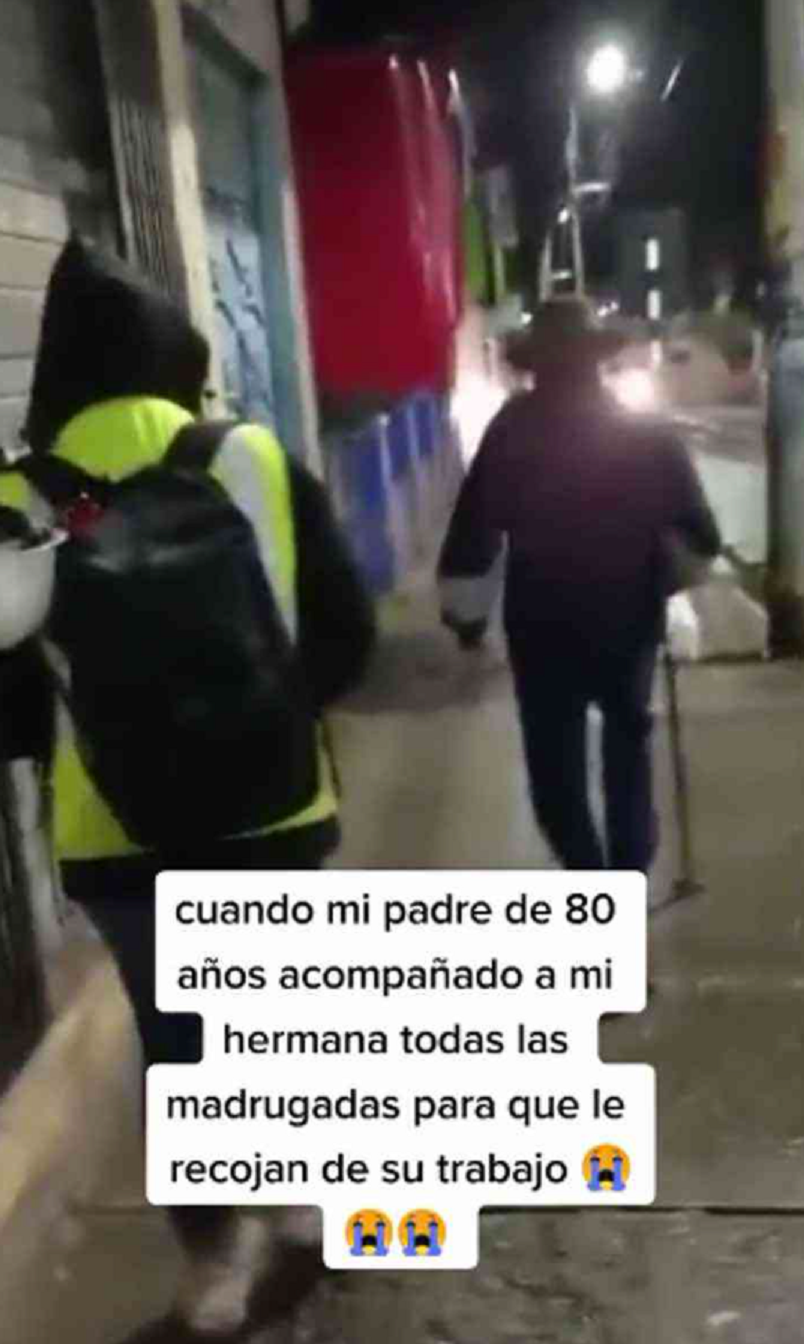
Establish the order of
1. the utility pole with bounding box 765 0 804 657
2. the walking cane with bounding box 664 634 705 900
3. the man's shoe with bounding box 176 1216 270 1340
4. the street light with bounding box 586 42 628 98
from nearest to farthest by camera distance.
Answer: the man's shoe with bounding box 176 1216 270 1340 → the walking cane with bounding box 664 634 705 900 → the utility pole with bounding box 765 0 804 657 → the street light with bounding box 586 42 628 98

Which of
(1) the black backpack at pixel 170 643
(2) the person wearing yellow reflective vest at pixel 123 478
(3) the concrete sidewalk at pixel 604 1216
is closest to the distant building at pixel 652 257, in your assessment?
(3) the concrete sidewalk at pixel 604 1216

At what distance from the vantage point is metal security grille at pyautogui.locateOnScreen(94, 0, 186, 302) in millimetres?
5500

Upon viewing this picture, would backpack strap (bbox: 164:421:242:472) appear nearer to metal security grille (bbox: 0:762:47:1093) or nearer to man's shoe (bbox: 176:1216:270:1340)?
metal security grille (bbox: 0:762:47:1093)

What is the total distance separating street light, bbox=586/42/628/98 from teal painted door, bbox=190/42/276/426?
27.5 ft

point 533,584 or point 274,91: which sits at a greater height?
point 274,91

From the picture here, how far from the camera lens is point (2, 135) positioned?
4.51 m

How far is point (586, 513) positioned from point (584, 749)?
655 mm

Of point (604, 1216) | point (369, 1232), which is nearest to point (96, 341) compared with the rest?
point (369, 1232)

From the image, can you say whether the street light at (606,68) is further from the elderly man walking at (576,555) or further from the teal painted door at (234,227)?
the elderly man walking at (576,555)

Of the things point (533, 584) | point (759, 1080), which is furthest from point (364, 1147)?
point (533, 584)

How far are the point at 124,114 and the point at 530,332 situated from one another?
199 cm

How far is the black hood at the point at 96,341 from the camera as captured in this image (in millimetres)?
2729

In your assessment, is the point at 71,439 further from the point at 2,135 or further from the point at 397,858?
the point at 397,858

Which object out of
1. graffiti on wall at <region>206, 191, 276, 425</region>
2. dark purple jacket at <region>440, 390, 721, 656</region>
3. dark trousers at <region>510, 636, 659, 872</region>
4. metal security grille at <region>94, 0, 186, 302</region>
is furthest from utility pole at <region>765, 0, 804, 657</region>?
dark purple jacket at <region>440, 390, 721, 656</region>
